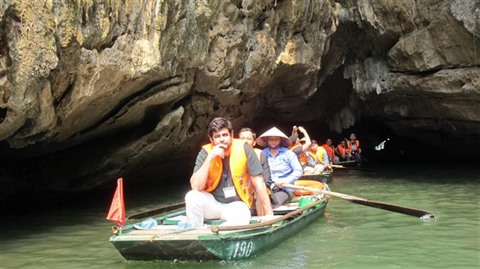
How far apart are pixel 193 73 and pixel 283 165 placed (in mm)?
3532

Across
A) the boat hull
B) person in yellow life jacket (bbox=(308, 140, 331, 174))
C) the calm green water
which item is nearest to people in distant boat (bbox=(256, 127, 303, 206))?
the calm green water

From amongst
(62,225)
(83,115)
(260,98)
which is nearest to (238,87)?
(260,98)

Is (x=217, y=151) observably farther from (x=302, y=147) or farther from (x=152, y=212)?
(x=302, y=147)

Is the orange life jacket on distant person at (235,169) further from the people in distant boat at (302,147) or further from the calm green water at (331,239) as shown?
the people in distant boat at (302,147)

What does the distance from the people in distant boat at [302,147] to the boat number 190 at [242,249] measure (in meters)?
5.33

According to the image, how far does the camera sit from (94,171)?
40.7 feet

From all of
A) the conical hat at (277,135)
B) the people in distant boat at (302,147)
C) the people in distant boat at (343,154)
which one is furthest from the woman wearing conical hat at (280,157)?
the people in distant boat at (343,154)

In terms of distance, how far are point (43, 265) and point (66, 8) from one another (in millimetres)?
3571

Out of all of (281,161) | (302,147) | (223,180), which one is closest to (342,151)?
(302,147)

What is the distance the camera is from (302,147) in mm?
12305

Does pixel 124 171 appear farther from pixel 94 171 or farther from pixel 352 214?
pixel 352 214

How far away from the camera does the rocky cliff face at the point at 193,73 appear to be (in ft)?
25.2

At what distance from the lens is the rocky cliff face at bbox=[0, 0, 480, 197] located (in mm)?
7676

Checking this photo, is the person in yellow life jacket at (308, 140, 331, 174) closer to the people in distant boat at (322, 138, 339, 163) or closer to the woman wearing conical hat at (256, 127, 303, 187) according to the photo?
the people in distant boat at (322, 138, 339, 163)
